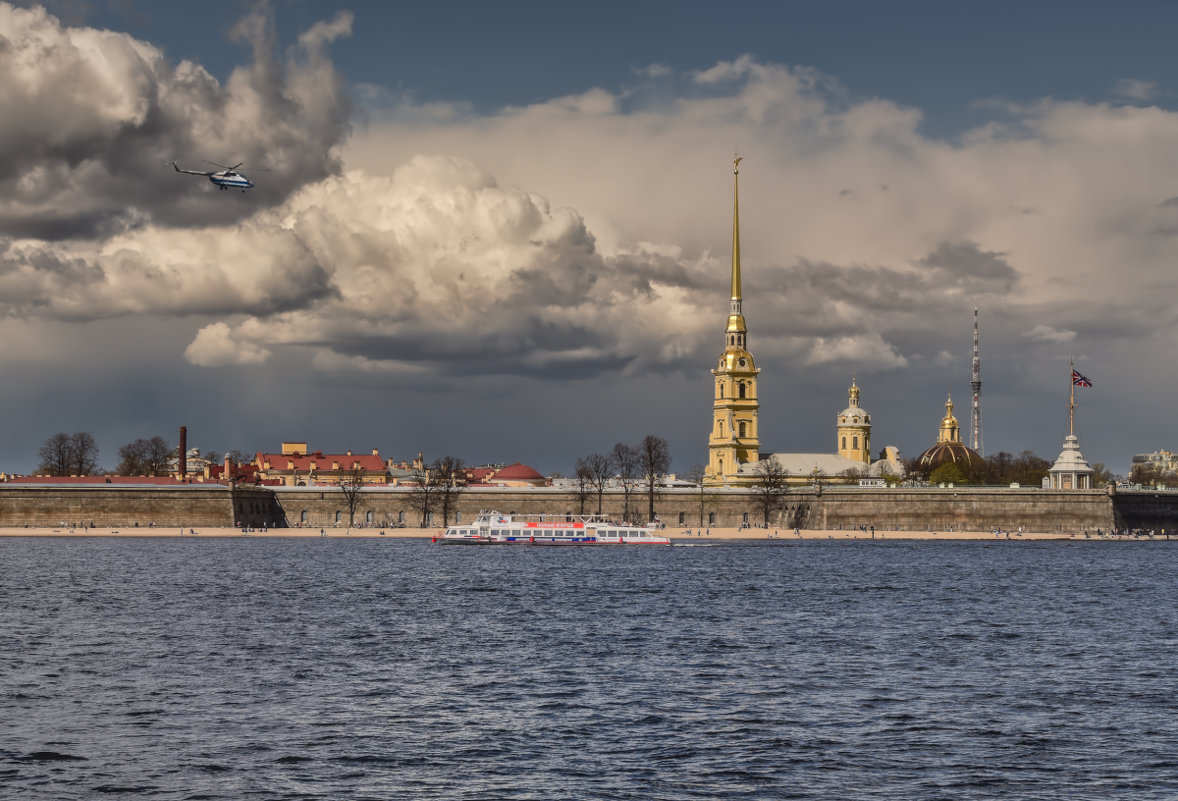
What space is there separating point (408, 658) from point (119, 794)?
53.6ft

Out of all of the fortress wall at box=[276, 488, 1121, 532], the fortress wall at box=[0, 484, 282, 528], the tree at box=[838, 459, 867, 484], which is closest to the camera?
the fortress wall at box=[0, 484, 282, 528]

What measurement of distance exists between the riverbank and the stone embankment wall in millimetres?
1700

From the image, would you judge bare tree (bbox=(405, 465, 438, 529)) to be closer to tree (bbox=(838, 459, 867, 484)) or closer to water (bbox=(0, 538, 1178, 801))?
tree (bbox=(838, 459, 867, 484))

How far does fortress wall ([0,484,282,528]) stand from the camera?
128 metres

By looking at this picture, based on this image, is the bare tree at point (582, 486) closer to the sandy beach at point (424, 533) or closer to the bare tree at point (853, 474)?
the sandy beach at point (424, 533)

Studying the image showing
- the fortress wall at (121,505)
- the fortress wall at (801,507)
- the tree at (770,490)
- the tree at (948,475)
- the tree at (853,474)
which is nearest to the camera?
the fortress wall at (121,505)

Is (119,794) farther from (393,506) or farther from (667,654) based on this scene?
(393,506)

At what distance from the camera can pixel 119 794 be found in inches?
883

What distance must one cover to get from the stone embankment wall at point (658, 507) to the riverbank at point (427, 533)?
1.70 meters

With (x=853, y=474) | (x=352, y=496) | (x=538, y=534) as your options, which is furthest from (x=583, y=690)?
(x=853, y=474)

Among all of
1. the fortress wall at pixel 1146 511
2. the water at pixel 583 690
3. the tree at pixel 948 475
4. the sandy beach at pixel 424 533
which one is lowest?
the water at pixel 583 690

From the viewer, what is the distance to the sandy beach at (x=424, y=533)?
401ft

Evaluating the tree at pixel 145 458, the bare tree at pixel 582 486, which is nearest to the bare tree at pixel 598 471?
the bare tree at pixel 582 486

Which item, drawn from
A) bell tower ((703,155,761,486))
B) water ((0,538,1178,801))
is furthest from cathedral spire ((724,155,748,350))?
water ((0,538,1178,801))
